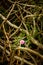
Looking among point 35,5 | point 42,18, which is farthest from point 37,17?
point 35,5

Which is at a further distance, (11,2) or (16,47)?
(11,2)

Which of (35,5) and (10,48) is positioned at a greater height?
(35,5)

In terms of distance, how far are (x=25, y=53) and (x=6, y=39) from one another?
19cm

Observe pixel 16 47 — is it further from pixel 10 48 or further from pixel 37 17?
pixel 37 17

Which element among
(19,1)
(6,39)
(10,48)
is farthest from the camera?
(19,1)

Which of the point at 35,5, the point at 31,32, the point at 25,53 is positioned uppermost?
the point at 35,5

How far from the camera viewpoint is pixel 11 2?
162 centimetres

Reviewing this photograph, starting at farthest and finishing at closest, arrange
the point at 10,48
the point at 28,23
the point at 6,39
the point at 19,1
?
the point at 19,1 → the point at 28,23 → the point at 6,39 → the point at 10,48

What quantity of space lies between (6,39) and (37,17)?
289 millimetres

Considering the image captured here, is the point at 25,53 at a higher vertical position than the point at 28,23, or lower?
lower

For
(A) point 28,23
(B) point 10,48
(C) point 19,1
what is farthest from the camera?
(C) point 19,1

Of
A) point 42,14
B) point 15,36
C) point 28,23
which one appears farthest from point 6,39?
point 42,14

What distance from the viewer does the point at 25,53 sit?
1.25 m

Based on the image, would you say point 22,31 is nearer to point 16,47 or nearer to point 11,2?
point 16,47
